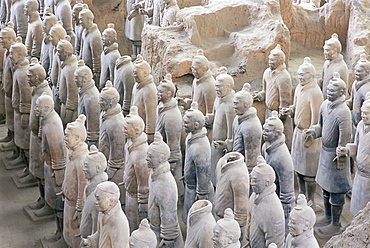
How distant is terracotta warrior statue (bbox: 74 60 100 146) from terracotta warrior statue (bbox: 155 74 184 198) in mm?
840

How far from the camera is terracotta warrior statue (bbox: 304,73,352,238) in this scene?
6520 millimetres

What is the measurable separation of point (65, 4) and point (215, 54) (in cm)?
307

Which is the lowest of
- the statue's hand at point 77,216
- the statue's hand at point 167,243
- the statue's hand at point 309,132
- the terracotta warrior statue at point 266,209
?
the statue's hand at point 167,243

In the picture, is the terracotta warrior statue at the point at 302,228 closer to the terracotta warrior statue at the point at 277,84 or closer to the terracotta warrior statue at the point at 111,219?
the terracotta warrior statue at the point at 111,219

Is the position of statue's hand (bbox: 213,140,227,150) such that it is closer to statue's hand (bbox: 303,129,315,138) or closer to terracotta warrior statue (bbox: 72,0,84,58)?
statue's hand (bbox: 303,129,315,138)

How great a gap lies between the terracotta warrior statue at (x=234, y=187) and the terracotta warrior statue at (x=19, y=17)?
6095 millimetres

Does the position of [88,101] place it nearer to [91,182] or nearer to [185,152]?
[185,152]

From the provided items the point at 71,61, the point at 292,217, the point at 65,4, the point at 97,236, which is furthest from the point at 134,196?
the point at 65,4

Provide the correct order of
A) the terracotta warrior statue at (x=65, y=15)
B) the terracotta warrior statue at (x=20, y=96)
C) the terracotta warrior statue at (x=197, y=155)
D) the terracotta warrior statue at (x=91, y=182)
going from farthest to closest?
the terracotta warrior statue at (x=65, y=15) → the terracotta warrior statue at (x=20, y=96) → the terracotta warrior statue at (x=197, y=155) → the terracotta warrior statue at (x=91, y=182)

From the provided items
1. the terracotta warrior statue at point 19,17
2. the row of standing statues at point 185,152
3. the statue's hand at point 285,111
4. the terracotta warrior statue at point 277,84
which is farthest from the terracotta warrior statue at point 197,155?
the terracotta warrior statue at point 19,17

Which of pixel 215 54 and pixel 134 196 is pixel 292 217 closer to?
pixel 134 196

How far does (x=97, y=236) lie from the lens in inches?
206

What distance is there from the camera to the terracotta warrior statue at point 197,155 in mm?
6215

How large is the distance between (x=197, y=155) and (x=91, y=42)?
12.0ft
